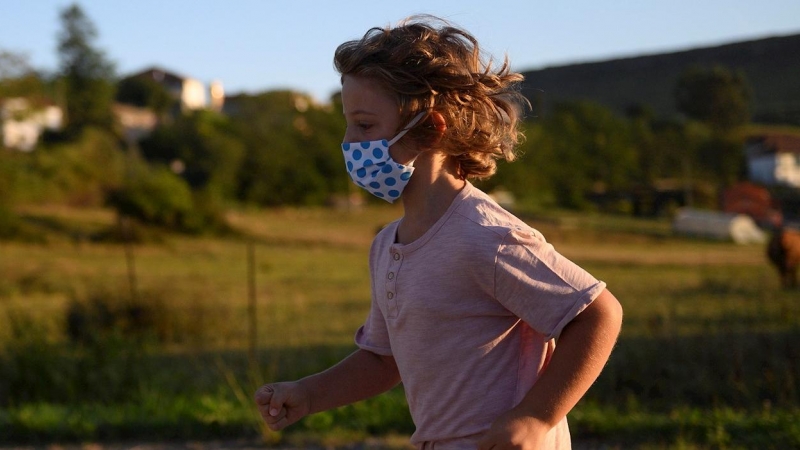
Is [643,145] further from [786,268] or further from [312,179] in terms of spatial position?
[312,179]

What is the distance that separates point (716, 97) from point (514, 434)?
15.4m

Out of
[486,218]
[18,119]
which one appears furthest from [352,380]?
[18,119]

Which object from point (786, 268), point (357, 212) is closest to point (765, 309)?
point (786, 268)

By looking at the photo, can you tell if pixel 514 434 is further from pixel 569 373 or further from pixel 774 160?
pixel 774 160

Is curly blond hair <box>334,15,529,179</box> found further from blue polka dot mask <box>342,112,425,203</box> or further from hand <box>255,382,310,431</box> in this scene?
hand <box>255,382,310,431</box>

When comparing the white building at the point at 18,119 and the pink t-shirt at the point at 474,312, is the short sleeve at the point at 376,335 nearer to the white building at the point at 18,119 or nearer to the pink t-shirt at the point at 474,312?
the pink t-shirt at the point at 474,312

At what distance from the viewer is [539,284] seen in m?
1.94

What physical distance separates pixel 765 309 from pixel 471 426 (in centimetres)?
648

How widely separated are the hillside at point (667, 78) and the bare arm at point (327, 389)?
931 millimetres

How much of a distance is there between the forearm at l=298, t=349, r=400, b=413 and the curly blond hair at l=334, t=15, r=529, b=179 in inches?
22.4

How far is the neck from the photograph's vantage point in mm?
2154

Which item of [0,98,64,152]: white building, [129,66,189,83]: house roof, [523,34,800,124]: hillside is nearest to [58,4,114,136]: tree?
[0,98,64,152]: white building

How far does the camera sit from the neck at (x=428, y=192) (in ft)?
7.07

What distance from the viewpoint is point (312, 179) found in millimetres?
52000
